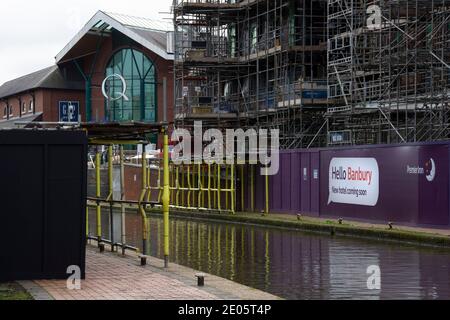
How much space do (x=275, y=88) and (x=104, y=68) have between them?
3399 cm

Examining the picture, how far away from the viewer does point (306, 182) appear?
95.3 feet

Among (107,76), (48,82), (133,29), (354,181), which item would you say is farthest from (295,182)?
(48,82)

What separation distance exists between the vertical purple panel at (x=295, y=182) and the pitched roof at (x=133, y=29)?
28264 millimetres

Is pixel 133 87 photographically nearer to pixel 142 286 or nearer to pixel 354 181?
pixel 354 181

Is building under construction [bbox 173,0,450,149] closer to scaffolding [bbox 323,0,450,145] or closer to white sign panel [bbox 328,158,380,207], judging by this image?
scaffolding [bbox 323,0,450,145]

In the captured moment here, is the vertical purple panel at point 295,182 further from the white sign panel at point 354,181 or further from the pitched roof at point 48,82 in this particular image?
the pitched roof at point 48,82

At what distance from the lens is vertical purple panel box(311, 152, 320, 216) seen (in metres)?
28.2

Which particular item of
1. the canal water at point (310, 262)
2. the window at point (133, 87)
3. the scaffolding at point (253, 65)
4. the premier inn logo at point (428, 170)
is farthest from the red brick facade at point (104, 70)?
the premier inn logo at point (428, 170)

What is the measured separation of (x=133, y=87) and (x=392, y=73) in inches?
1518

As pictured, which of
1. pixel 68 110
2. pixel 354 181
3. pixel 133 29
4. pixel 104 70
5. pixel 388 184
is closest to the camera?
pixel 388 184

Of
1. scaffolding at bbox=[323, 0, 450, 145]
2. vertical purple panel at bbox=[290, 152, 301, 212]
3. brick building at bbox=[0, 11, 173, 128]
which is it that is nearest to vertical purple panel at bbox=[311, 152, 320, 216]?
vertical purple panel at bbox=[290, 152, 301, 212]

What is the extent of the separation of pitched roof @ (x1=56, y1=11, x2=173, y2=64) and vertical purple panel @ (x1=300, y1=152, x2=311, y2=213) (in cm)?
2895

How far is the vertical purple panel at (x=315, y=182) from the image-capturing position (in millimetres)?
28167
